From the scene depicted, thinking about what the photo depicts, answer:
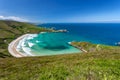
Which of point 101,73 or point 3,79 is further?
point 3,79

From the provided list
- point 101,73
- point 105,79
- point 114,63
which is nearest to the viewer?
point 105,79

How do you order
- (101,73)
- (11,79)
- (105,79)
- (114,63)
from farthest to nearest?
(114,63) < (11,79) < (101,73) < (105,79)

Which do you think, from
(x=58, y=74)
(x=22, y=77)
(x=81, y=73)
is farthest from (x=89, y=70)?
(x=22, y=77)

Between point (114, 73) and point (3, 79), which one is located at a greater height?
point (114, 73)

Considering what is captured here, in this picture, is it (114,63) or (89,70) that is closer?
(89,70)

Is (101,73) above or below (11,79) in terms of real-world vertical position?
above

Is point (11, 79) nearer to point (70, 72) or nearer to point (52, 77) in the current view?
point (52, 77)

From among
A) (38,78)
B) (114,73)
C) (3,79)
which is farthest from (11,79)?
(114,73)

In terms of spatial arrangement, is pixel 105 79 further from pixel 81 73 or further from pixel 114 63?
pixel 114 63

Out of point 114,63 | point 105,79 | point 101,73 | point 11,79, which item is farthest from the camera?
point 114,63
